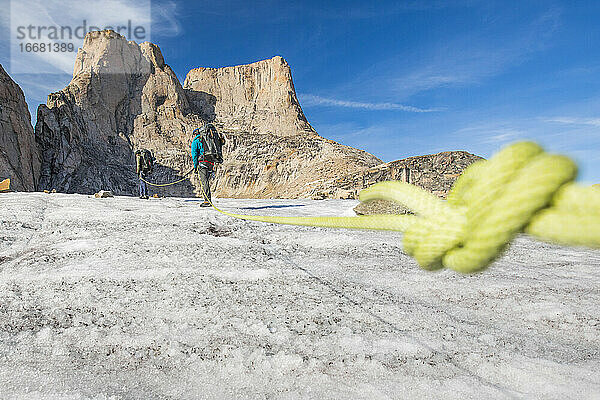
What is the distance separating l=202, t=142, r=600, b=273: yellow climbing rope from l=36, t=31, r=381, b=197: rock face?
65.0 feet

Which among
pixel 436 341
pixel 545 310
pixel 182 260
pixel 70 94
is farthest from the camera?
pixel 70 94

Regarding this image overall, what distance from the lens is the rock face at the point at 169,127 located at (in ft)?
82.9

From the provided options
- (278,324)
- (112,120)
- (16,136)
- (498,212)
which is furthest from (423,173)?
(112,120)

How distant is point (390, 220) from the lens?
903 mm

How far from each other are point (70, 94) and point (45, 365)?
36842mm

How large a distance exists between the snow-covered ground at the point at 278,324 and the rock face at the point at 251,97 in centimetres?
3532

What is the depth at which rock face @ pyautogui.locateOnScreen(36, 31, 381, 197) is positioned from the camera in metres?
25.3

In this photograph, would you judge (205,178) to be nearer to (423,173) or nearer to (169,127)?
(423,173)

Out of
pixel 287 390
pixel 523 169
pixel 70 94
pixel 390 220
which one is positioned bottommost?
pixel 287 390

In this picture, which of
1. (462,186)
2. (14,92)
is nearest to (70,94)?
(14,92)

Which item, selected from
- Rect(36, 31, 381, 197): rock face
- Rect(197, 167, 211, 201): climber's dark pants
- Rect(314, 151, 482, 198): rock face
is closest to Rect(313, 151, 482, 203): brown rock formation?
Rect(314, 151, 482, 198): rock face

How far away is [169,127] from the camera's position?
33.7 metres

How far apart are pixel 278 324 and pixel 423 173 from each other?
1260cm

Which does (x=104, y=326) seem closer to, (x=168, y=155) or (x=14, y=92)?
(x=14, y=92)
